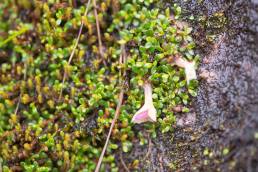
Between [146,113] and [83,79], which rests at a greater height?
[83,79]

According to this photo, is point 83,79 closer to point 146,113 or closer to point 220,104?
point 146,113

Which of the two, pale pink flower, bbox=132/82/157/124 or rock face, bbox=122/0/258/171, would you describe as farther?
pale pink flower, bbox=132/82/157/124

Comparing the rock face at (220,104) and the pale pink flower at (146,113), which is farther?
the pale pink flower at (146,113)

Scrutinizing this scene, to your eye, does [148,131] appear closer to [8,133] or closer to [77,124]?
[77,124]

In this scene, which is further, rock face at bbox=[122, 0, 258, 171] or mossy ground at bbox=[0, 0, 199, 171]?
mossy ground at bbox=[0, 0, 199, 171]

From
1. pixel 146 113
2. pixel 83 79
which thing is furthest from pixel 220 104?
pixel 83 79

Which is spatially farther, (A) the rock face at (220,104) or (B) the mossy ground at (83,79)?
(B) the mossy ground at (83,79)

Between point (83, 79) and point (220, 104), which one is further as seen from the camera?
point (83, 79)

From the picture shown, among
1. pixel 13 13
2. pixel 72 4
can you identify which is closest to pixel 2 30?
pixel 13 13
